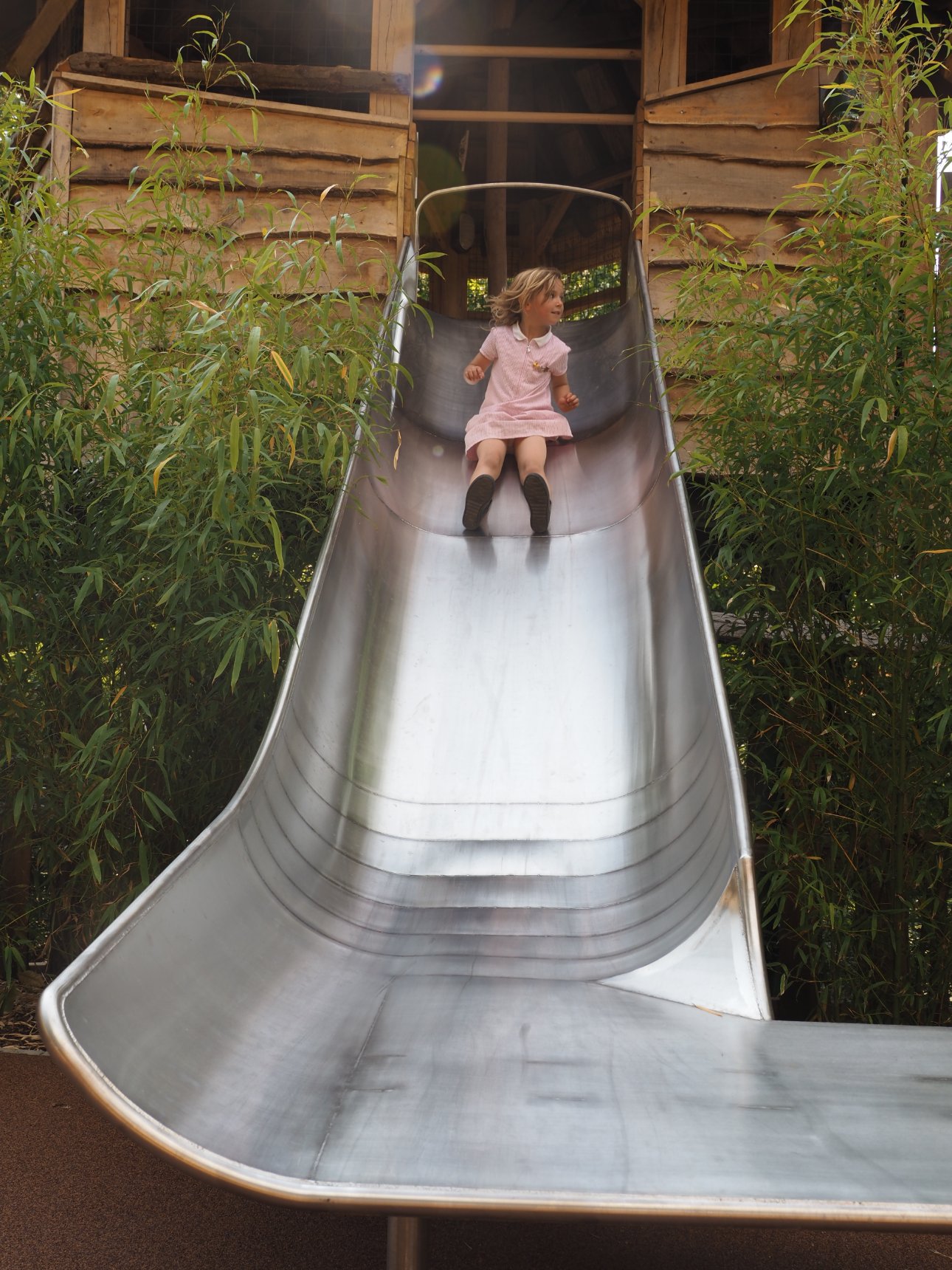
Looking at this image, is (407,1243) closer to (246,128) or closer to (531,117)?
(246,128)

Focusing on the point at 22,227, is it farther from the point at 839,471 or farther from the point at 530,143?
the point at 530,143

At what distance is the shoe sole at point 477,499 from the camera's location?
3.45 m

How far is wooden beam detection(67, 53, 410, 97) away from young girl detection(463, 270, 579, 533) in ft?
3.69

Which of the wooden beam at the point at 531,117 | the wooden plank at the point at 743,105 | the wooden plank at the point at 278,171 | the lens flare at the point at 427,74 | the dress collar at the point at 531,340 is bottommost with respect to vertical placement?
the dress collar at the point at 531,340

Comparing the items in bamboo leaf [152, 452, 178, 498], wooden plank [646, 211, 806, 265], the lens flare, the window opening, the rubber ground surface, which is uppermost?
the lens flare

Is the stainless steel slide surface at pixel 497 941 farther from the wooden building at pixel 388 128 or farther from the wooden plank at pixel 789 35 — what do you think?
the wooden plank at pixel 789 35

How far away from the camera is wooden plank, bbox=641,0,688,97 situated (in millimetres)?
4648

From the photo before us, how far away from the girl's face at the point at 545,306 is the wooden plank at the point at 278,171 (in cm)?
85

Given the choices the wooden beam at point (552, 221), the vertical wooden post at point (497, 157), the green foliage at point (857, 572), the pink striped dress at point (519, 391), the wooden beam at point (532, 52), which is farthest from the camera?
the wooden beam at point (552, 221)

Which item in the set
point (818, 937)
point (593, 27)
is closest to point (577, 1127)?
point (818, 937)

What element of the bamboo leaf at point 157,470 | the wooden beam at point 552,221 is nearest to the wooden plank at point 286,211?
the bamboo leaf at point 157,470

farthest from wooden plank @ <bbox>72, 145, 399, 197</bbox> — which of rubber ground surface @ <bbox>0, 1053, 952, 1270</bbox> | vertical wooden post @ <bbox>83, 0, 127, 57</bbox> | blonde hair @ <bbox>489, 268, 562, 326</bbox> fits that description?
rubber ground surface @ <bbox>0, 1053, 952, 1270</bbox>

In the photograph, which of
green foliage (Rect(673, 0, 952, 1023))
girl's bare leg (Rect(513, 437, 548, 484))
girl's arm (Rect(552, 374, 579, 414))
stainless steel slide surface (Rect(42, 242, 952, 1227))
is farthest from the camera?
girl's arm (Rect(552, 374, 579, 414))

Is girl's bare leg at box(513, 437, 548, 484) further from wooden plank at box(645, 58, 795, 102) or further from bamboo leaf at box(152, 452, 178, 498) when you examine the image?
wooden plank at box(645, 58, 795, 102)
